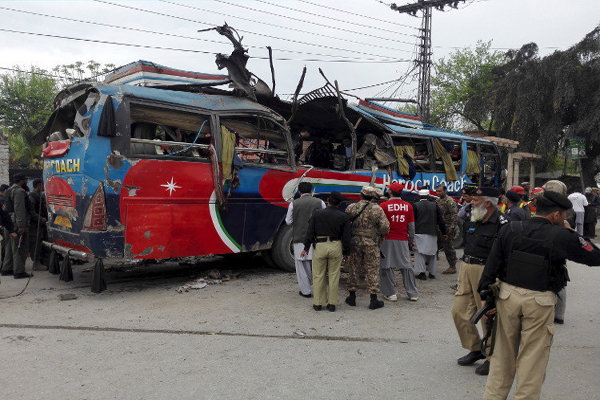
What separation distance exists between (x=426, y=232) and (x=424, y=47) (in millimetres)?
19413

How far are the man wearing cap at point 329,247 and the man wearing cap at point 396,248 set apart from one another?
0.66 metres

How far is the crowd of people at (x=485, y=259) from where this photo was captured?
299cm

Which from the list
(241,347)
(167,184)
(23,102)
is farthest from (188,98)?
(23,102)

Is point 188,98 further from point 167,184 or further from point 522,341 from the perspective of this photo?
point 522,341

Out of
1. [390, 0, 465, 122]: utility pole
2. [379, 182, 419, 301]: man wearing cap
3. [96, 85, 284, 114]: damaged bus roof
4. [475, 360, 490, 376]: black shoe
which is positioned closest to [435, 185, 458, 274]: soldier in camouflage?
[379, 182, 419, 301]: man wearing cap

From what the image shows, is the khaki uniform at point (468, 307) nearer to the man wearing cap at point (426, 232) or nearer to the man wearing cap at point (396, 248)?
the man wearing cap at point (396, 248)

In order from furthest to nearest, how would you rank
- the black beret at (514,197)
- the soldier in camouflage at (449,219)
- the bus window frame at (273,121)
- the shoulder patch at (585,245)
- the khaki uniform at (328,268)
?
1. the soldier in camouflage at (449,219)
2. the bus window frame at (273,121)
3. the black beret at (514,197)
4. the khaki uniform at (328,268)
5. the shoulder patch at (585,245)

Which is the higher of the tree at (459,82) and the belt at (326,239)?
the tree at (459,82)

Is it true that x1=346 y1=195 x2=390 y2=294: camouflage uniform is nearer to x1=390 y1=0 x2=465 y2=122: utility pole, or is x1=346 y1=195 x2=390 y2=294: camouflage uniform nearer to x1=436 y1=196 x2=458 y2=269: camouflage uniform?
x1=436 y1=196 x2=458 y2=269: camouflage uniform

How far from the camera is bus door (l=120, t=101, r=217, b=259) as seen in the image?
623cm

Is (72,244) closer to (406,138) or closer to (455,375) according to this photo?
(455,375)

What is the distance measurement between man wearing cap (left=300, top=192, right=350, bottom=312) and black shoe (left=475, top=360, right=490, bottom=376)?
84.4 inches

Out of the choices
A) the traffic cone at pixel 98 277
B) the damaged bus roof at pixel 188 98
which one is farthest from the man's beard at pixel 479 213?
the traffic cone at pixel 98 277

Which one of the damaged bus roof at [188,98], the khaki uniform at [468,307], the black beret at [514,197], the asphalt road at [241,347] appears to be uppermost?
the damaged bus roof at [188,98]
